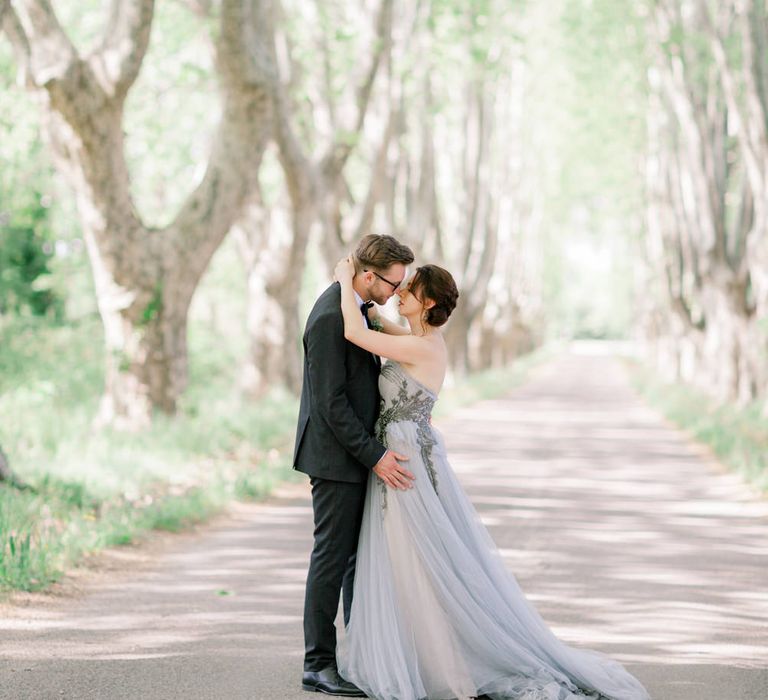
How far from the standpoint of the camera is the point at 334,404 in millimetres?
5668

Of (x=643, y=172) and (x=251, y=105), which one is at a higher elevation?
(x=643, y=172)

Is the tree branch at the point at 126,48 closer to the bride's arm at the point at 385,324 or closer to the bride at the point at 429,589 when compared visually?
the bride's arm at the point at 385,324

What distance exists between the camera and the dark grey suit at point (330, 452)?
5691mm

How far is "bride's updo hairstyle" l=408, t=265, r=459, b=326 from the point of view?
588cm

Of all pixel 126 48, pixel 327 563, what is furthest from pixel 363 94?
pixel 327 563

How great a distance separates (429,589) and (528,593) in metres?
2.56

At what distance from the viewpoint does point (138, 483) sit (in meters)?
11.4

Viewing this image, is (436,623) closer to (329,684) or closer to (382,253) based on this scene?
(329,684)

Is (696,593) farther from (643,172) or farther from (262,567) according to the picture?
(643,172)

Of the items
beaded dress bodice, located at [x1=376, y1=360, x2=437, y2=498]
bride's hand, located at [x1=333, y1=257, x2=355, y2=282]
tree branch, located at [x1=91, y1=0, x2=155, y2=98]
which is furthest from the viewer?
tree branch, located at [x1=91, y1=0, x2=155, y2=98]

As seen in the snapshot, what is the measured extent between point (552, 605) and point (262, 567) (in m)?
2.19

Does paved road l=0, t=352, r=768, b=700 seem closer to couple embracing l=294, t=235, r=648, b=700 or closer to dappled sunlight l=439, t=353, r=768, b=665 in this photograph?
dappled sunlight l=439, t=353, r=768, b=665

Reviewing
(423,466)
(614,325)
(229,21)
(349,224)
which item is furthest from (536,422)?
(614,325)

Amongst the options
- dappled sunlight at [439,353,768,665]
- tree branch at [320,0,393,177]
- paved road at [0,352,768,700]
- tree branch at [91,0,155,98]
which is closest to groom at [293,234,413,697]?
paved road at [0,352,768,700]
